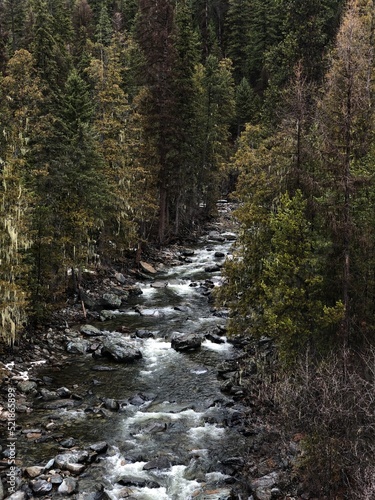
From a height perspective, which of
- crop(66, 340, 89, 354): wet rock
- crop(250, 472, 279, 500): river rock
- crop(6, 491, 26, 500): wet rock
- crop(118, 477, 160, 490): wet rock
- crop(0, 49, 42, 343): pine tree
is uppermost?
crop(0, 49, 42, 343): pine tree

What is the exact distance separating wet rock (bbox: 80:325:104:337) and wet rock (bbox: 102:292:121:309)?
365cm

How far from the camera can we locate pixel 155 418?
17.0m

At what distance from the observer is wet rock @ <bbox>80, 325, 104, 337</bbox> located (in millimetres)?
24203

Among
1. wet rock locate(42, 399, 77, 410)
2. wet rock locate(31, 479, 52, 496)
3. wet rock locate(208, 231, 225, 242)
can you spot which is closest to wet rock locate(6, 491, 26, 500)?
wet rock locate(31, 479, 52, 496)

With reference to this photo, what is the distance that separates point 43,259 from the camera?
22.9m

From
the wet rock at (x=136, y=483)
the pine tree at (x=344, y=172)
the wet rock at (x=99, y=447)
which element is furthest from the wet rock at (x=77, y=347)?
the pine tree at (x=344, y=172)

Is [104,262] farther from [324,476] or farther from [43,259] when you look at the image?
[324,476]

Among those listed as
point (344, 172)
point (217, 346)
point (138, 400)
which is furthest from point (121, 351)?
point (344, 172)

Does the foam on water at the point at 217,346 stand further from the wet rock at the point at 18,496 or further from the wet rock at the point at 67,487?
the wet rock at the point at 18,496

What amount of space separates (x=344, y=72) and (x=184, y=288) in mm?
20270

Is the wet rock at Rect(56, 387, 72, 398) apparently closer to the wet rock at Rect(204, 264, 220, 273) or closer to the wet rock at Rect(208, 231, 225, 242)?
the wet rock at Rect(204, 264, 220, 273)

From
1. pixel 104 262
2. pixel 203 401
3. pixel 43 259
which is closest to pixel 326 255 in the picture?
pixel 203 401

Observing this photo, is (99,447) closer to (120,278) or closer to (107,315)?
(107,315)

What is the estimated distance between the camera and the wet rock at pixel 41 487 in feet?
41.4
